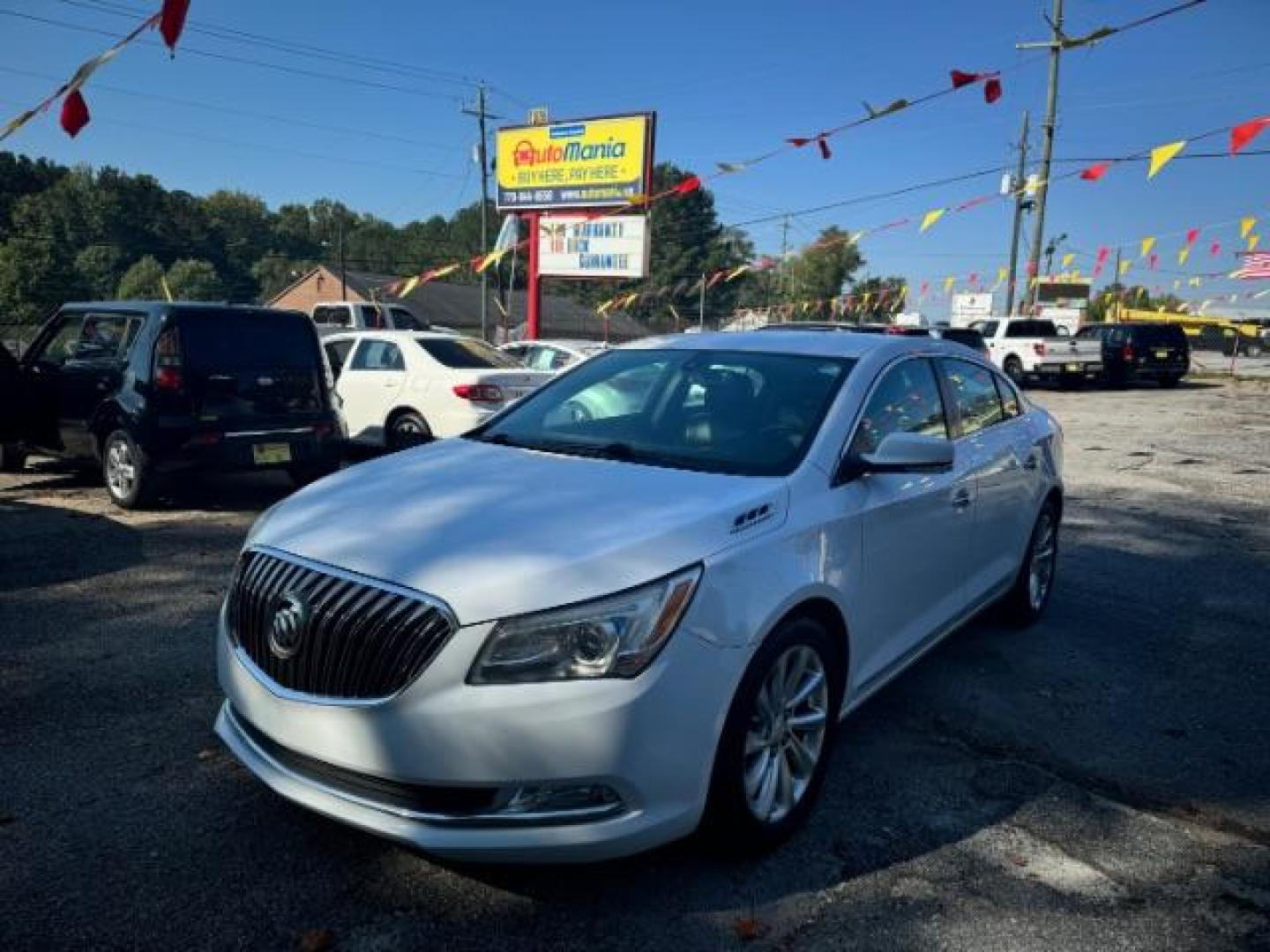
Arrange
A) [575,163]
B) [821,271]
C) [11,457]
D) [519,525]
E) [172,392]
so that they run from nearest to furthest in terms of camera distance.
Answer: [519,525]
[172,392]
[11,457]
[575,163]
[821,271]

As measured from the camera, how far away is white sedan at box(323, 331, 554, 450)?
31.3 feet

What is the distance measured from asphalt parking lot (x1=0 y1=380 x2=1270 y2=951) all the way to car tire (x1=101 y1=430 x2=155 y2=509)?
169 cm

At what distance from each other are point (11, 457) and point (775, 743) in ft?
29.2

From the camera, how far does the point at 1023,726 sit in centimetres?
385

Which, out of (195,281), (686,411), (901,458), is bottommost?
(901,458)

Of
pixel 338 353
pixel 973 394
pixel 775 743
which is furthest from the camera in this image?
pixel 338 353

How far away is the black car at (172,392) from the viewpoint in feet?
22.9

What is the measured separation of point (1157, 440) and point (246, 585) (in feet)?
48.0

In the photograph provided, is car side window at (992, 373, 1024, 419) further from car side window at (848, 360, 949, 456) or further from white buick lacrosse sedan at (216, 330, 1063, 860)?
white buick lacrosse sedan at (216, 330, 1063, 860)

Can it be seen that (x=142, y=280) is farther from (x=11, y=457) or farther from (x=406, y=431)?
(x=406, y=431)

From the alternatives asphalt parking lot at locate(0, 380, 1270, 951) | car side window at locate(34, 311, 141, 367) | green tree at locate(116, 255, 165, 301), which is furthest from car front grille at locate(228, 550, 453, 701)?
green tree at locate(116, 255, 165, 301)

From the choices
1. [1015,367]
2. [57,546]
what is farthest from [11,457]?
[1015,367]

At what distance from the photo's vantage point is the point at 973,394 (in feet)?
14.9

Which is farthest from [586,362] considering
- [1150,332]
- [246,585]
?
[1150,332]
